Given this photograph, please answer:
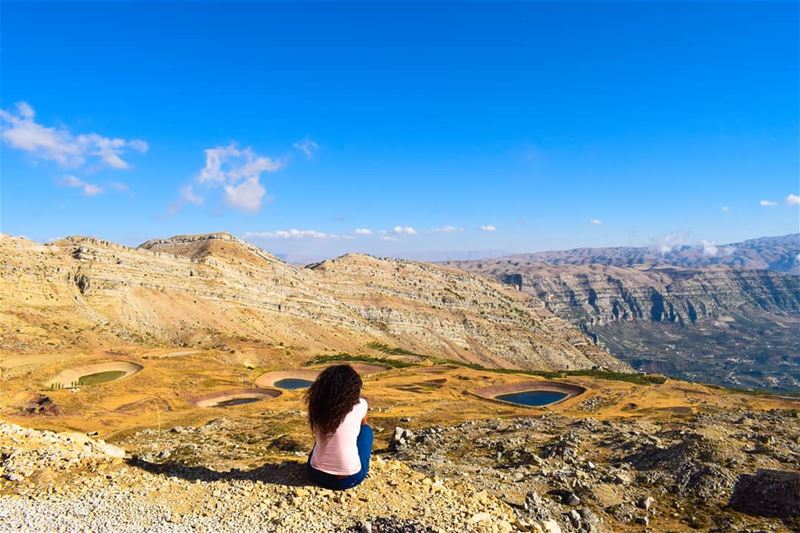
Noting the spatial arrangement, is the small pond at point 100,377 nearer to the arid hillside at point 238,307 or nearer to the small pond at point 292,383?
the arid hillside at point 238,307

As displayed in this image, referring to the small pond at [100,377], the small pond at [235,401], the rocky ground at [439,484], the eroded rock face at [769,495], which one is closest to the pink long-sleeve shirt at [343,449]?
the rocky ground at [439,484]

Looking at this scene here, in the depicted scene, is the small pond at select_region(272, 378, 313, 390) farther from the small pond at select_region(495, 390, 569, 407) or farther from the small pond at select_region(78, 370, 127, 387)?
the small pond at select_region(495, 390, 569, 407)

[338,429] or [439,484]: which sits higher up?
[338,429]

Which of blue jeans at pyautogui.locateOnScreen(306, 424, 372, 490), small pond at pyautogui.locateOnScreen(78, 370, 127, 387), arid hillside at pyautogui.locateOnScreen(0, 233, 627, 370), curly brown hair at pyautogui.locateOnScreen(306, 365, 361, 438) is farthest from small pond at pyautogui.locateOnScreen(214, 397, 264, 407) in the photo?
curly brown hair at pyautogui.locateOnScreen(306, 365, 361, 438)

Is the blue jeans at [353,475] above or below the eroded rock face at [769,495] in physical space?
above

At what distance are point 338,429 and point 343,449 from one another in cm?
64

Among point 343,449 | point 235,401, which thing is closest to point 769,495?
point 343,449

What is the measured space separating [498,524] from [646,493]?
38.4ft

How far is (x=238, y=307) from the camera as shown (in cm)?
11400

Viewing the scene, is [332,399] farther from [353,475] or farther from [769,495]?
[769,495]

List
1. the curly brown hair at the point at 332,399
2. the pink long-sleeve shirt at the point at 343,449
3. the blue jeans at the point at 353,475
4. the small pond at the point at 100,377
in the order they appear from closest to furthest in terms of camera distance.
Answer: the curly brown hair at the point at 332,399 < the pink long-sleeve shirt at the point at 343,449 < the blue jeans at the point at 353,475 < the small pond at the point at 100,377

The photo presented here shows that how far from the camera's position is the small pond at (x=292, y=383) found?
205ft

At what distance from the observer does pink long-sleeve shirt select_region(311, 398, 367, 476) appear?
1054 cm

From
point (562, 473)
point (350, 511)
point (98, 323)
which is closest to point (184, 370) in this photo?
point (98, 323)
